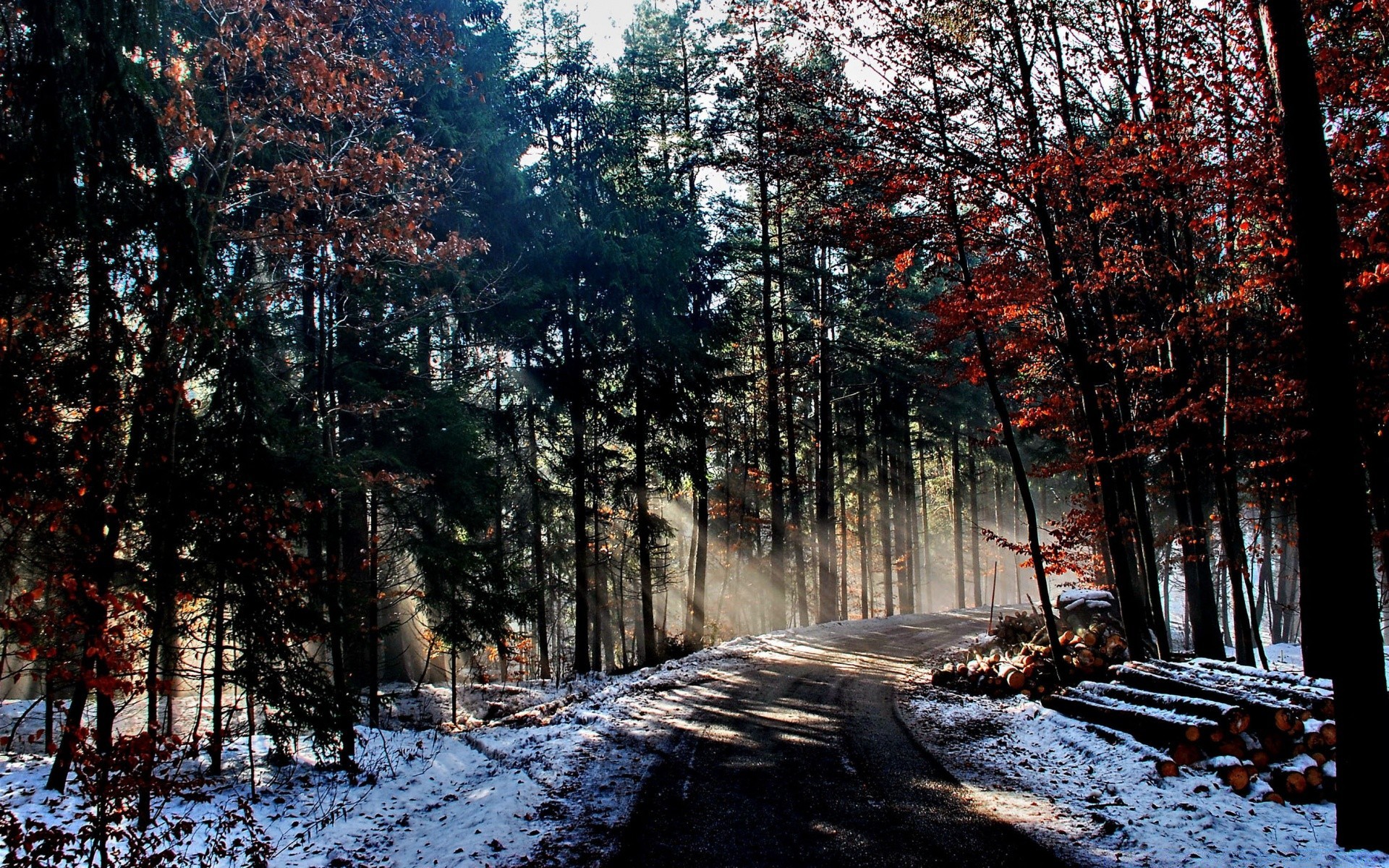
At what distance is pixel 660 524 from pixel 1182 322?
43.2ft

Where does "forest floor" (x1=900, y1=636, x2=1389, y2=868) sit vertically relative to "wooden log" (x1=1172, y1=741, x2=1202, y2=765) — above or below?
below

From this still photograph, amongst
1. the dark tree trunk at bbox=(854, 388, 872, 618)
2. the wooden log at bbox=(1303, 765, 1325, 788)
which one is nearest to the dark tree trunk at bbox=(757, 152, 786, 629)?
the dark tree trunk at bbox=(854, 388, 872, 618)

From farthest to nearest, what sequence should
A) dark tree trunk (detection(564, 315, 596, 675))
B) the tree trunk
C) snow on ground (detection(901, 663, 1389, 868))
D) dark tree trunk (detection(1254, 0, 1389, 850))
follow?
the tree trunk, dark tree trunk (detection(564, 315, 596, 675)), snow on ground (detection(901, 663, 1389, 868)), dark tree trunk (detection(1254, 0, 1389, 850))

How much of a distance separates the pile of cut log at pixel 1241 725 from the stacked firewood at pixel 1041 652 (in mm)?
2714

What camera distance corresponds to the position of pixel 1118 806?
6.85 metres

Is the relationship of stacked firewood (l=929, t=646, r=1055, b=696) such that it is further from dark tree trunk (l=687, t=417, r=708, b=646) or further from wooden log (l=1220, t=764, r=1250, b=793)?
dark tree trunk (l=687, t=417, r=708, b=646)

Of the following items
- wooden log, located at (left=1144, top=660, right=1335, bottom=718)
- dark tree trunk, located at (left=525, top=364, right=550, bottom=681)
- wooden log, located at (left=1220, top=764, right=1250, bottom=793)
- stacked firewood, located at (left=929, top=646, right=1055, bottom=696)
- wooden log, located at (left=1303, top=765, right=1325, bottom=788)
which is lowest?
stacked firewood, located at (left=929, top=646, right=1055, bottom=696)

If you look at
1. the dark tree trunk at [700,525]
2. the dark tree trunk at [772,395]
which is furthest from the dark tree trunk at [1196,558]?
the dark tree trunk at [700,525]

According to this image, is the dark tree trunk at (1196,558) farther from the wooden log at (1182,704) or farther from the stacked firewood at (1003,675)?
the wooden log at (1182,704)

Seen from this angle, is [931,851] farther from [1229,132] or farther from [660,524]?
[660,524]

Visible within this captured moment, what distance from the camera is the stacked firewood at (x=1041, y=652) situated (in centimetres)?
1196

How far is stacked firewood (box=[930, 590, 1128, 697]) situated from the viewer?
39.2ft

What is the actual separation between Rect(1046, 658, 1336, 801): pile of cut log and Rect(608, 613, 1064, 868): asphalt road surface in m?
2.31

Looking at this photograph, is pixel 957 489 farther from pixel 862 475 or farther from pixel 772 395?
pixel 772 395
